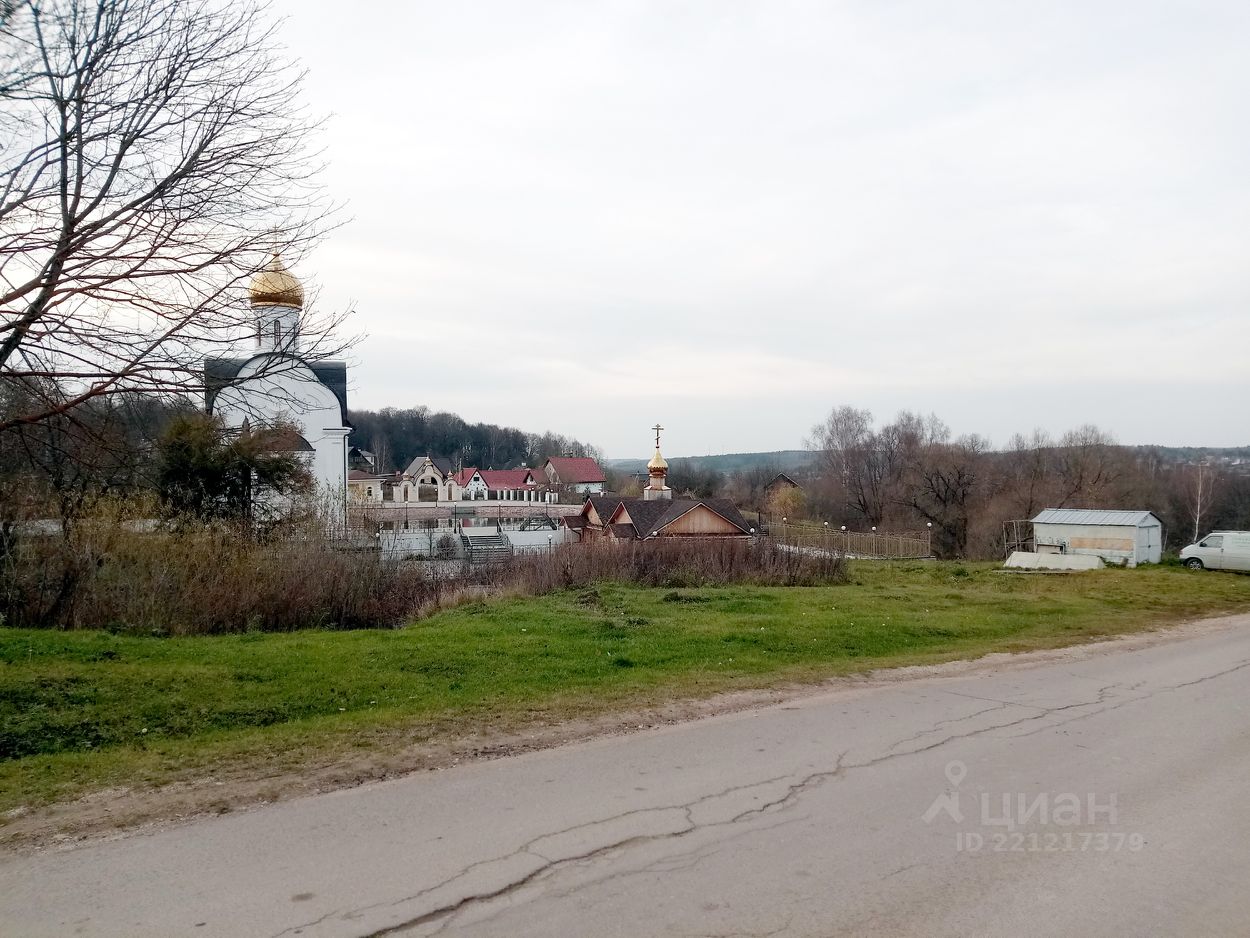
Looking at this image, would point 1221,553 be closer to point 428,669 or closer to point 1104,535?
point 1104,535

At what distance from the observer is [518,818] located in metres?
5.48

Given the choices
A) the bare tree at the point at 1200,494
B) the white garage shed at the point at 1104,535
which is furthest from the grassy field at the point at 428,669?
the bare tree at the point at 1200,494

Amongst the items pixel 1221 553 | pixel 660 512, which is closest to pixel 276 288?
pixel 660 512

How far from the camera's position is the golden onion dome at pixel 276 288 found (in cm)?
758

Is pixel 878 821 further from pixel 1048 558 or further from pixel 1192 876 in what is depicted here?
pixel 1048 558

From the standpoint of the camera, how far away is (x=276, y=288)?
9.53 m

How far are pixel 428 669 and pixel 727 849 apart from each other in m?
A: 5.61

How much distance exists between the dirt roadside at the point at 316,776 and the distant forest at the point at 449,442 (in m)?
107

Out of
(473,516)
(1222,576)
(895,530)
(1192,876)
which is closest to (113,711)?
(1192,876)

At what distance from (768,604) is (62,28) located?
13.5m

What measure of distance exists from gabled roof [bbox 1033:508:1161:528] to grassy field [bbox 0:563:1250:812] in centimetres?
1467

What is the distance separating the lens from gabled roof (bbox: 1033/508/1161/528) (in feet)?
100

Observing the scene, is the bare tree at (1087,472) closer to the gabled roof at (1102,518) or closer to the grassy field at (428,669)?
the gabled roof at (1102,518)

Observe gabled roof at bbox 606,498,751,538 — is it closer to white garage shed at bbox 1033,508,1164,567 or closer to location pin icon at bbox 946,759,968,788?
white garage shed at bbox 1033,508,1164,567
